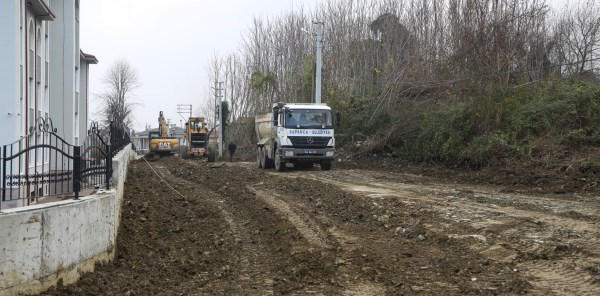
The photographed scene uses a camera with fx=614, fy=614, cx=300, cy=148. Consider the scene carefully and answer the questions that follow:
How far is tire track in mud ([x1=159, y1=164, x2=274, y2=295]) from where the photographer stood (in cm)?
781

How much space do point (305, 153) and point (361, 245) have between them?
1550 centimetres

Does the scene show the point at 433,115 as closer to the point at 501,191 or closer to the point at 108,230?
the point at 501,191

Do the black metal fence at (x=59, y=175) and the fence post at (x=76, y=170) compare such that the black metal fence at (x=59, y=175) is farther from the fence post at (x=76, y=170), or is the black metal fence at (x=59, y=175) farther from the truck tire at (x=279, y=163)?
the truck tire at (x=279, y=163)

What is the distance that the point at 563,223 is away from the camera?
34.3 feet

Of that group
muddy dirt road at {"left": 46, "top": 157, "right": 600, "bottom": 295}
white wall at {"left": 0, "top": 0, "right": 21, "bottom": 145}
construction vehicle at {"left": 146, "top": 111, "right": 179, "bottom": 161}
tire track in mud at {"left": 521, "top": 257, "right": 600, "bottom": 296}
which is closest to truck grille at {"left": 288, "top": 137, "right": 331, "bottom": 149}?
muddy dirt road at {"left": 46, "top": 157, "right": 600, "bottom": 295}

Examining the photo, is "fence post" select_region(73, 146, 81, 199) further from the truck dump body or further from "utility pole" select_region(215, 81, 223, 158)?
"utility pole" select_region(215, 81, 223, 158)

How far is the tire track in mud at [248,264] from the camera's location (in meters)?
7.81

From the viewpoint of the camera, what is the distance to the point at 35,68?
19516 millimetres

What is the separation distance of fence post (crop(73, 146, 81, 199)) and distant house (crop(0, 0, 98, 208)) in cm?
76

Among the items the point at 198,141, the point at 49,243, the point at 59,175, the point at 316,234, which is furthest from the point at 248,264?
the point at 198,141

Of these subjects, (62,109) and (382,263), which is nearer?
(382,263)

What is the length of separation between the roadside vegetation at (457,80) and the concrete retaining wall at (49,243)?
13.9 m

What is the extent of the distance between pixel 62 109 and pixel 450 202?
16.4 m

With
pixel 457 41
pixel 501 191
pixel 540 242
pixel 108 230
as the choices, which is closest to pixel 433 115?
pixel 457 41
